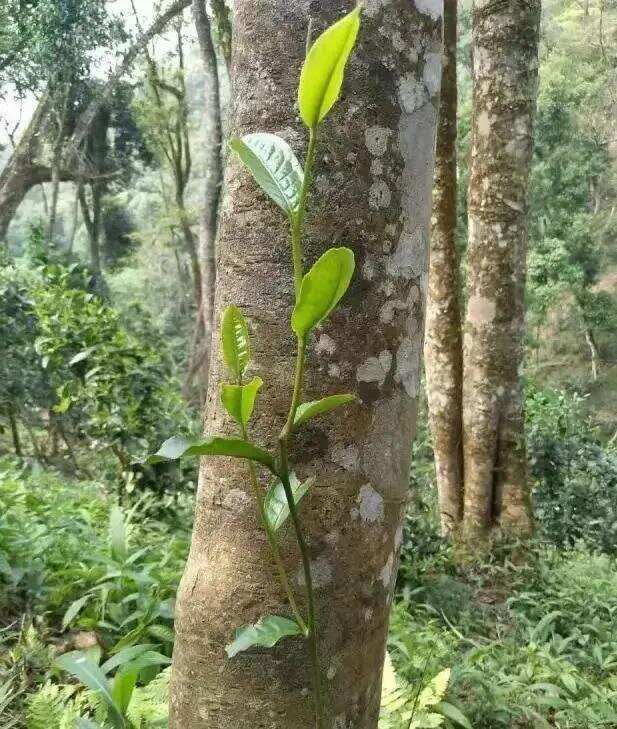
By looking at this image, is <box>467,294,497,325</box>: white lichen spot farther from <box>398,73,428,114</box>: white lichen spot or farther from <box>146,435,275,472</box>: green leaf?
<box>146,435,275,472</box>: green leaf

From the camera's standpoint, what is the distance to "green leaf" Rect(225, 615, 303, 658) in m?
0.81

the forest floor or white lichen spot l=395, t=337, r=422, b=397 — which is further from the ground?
white lichen spot l=395, t=337, r=422, b=397

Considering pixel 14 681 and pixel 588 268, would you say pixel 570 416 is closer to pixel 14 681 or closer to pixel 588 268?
pixel 14 681

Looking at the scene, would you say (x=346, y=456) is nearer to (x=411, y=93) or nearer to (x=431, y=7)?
(x=411, y=93)

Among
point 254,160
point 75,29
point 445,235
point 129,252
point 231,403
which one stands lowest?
point 231,403

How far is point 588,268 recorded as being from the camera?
16.2 meters

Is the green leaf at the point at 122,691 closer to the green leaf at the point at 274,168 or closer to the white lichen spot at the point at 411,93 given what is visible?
the green leaf at the point at 274,168

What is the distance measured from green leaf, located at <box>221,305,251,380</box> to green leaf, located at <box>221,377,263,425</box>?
0.07 meters

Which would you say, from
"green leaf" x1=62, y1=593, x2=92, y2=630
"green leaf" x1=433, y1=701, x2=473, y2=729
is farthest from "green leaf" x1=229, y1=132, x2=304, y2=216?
"green leaf" x1=62, y1=593, x2=92, y2=630

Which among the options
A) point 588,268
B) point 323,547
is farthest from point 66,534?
point 588,268

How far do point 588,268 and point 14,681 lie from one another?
16457 millimetres

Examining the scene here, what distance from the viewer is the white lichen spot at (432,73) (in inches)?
41.3

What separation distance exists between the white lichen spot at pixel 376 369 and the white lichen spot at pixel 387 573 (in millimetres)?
283

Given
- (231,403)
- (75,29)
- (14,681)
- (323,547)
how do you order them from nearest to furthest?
(231,403)
(323,547)
(14,681)
(75,29)
